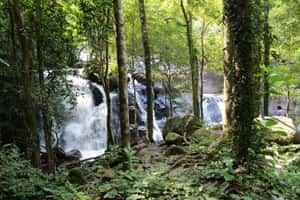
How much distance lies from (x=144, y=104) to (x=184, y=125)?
909 centimetres

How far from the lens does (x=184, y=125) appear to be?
920 centimetres

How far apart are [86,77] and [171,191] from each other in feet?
45.1

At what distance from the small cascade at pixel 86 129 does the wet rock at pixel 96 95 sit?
36 cm

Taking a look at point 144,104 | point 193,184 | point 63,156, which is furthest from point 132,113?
point 193,184

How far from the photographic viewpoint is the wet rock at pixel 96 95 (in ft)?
51.7

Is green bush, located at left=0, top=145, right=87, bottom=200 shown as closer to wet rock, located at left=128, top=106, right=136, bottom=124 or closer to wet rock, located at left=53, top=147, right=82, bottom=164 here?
wet rock, located at left=53, top=147, right=82, bottom=164

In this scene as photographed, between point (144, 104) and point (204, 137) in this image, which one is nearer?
point (204, 137)

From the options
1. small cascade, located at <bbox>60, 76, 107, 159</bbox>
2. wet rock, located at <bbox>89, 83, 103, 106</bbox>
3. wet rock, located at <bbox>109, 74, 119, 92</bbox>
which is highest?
wet rock, located at <bbox>109, 74, 119, 92</bbox>

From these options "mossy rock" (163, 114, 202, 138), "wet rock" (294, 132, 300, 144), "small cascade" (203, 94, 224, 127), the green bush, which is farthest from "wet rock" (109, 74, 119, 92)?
the green bush

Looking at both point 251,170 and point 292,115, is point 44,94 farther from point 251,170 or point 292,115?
point 292,115

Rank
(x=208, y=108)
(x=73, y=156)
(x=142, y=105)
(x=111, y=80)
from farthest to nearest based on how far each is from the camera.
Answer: (x=208, y=108)
(x=142, y=105)
(x=111, y=80)
(x=73, y=156)

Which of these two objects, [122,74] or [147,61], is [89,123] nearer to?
[147,61]

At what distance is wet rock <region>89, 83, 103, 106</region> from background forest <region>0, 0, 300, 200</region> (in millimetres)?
69

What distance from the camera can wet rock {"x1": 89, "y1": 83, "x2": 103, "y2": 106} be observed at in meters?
15.8
